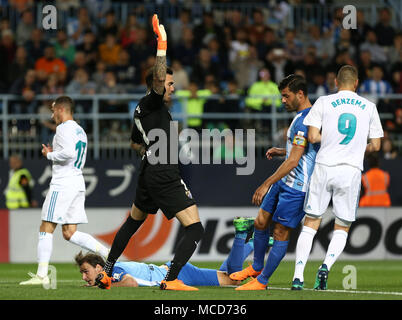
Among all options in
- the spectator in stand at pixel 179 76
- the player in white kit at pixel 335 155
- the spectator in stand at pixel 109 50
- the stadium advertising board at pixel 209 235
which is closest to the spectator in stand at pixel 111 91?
the spectator in stand at pixel 109 50

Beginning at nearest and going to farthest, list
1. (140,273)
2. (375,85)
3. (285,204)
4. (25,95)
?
(285,204) → (140,273) → (25,95) → (375,85)

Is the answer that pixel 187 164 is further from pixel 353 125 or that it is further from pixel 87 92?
pixel 353 125

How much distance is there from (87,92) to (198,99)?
7.01 ft

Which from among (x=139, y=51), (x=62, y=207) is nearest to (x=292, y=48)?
(x=139, y=51)

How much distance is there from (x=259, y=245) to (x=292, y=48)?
35.6 feet

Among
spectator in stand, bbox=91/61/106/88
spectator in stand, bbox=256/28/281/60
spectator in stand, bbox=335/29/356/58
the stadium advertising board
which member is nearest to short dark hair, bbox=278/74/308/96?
the stadium advertising board

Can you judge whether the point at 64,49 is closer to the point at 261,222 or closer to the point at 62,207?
the point at 62,207

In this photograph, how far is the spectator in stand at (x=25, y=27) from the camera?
65.6ft

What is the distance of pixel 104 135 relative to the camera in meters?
18.1

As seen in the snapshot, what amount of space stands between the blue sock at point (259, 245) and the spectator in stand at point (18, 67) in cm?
1014

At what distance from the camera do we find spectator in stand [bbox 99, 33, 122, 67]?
1978cm

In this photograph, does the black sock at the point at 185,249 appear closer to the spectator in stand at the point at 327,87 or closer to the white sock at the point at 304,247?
the white sock at the point at 304,247

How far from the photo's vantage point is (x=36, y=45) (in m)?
19.6
